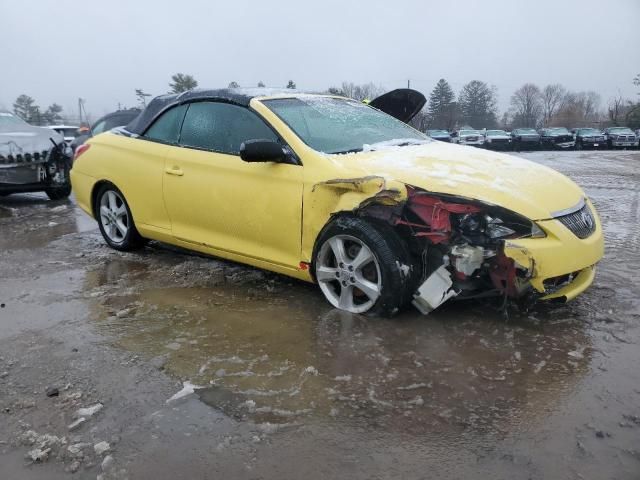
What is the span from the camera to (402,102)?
6.03 meters

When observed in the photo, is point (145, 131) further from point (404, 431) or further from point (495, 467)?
point (495, 467)

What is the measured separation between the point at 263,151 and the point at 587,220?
7.15 feet

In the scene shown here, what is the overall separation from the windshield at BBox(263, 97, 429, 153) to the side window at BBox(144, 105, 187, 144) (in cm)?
94

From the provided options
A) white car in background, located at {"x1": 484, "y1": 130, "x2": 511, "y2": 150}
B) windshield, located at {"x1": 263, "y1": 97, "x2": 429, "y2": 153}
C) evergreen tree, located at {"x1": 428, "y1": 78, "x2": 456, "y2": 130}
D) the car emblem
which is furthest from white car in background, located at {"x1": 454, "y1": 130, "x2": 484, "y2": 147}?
evergreen tree, located at {"x1": 428, "y1": 78, "x2": 456, "y2": 130}

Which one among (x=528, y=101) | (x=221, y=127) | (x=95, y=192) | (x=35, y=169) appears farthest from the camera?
(x=528, y=101)

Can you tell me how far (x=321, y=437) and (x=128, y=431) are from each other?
2.76 ft

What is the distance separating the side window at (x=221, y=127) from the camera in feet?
13.8

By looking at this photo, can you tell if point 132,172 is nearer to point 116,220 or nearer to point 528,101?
point 116,220

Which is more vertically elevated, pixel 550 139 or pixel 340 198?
pixel 340 198

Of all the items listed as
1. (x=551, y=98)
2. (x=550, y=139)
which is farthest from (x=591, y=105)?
(x=550, y=139)

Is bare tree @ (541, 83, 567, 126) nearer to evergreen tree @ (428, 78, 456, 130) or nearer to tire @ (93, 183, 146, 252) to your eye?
evergreen tree @ (428, 78, 456, 130)

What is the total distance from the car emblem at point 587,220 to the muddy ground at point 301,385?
0.57m

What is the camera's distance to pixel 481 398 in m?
2.69

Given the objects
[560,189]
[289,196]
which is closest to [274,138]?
[289,196]
